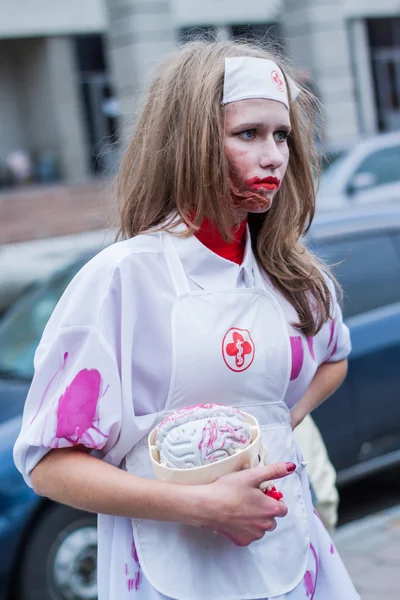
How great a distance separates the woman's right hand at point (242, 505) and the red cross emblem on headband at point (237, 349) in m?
0.22

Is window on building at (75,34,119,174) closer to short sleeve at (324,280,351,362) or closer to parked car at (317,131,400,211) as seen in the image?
parked car at (317,131,400,211)

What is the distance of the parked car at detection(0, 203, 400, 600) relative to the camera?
4023 mm

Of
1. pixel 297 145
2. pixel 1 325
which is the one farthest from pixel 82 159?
pixel 297 145

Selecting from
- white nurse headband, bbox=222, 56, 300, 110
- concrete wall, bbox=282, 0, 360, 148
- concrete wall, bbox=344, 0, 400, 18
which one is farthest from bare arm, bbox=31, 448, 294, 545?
concrete wall, bbox=344, 0, 400, 18

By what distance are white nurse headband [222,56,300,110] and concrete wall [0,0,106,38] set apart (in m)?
25.2

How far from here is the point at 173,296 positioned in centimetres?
183

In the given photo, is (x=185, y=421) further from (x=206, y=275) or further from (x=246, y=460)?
(x=206, y=275)

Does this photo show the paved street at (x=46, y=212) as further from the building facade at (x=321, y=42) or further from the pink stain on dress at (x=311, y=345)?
the pink stain on dress at (x=311, y=345)

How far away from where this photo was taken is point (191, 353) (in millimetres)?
1773

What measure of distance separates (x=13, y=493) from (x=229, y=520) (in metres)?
2.44

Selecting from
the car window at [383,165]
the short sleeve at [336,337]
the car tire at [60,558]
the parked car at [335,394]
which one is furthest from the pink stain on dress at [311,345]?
the car window at [383,165]

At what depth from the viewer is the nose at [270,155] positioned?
6.28ft

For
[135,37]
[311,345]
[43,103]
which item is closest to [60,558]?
[311,345]

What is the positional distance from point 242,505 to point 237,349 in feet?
0.99
